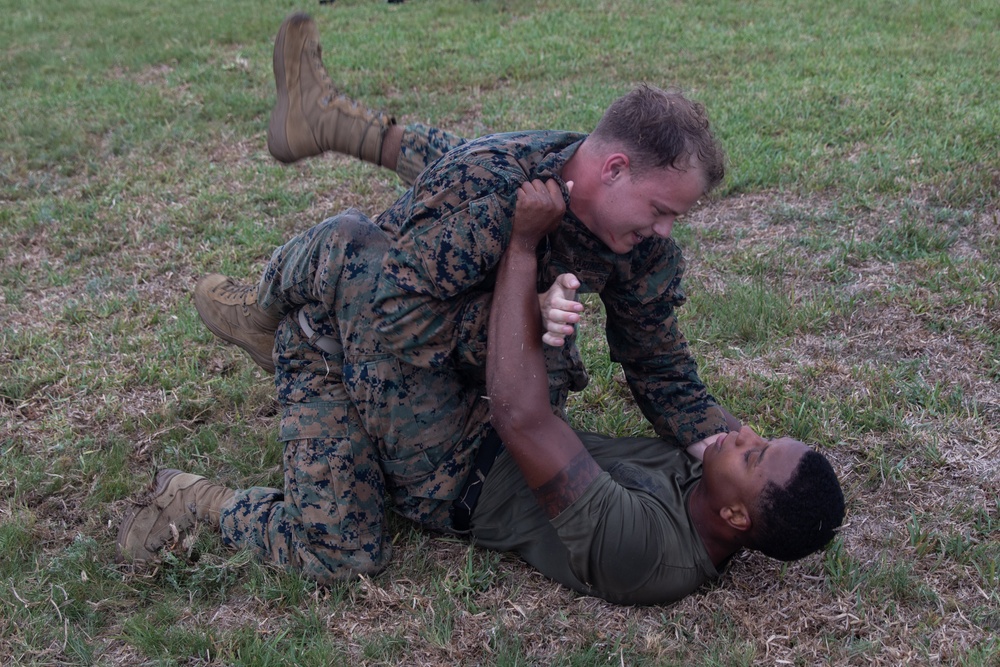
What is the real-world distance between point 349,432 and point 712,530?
4.32 feet

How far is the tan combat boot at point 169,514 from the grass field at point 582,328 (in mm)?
99

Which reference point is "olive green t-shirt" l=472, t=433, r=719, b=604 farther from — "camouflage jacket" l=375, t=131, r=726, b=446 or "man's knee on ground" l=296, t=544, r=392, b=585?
"man's knee on ground" l=296, t=544, r=392, b=585

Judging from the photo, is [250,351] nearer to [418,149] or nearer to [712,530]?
[418,149]

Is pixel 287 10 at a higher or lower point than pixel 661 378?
higher

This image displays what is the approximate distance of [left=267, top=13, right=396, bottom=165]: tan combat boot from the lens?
382 centimetres

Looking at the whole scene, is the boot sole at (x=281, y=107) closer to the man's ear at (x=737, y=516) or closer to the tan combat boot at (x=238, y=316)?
the tan combat boot at (x=238, y=316)

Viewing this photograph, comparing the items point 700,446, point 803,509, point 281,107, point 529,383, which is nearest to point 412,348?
point 529,383

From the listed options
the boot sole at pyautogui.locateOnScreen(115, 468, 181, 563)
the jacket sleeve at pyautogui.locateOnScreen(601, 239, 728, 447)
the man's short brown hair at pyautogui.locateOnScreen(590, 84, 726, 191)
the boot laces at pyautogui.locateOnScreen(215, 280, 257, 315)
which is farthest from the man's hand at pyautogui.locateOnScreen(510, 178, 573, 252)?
the boot sole at pyautogui.locateOnScreen(115, 468, 181, 563)

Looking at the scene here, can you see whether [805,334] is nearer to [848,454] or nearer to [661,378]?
[848,454]

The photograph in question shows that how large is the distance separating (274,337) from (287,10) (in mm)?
8710

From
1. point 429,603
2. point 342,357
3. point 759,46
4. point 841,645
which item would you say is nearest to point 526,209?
point 342,357

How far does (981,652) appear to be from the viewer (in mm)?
2752

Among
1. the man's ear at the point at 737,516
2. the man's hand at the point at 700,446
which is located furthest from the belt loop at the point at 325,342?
the man's ear at the point at 737,516

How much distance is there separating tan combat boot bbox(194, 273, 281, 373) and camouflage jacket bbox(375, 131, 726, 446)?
0.70m
